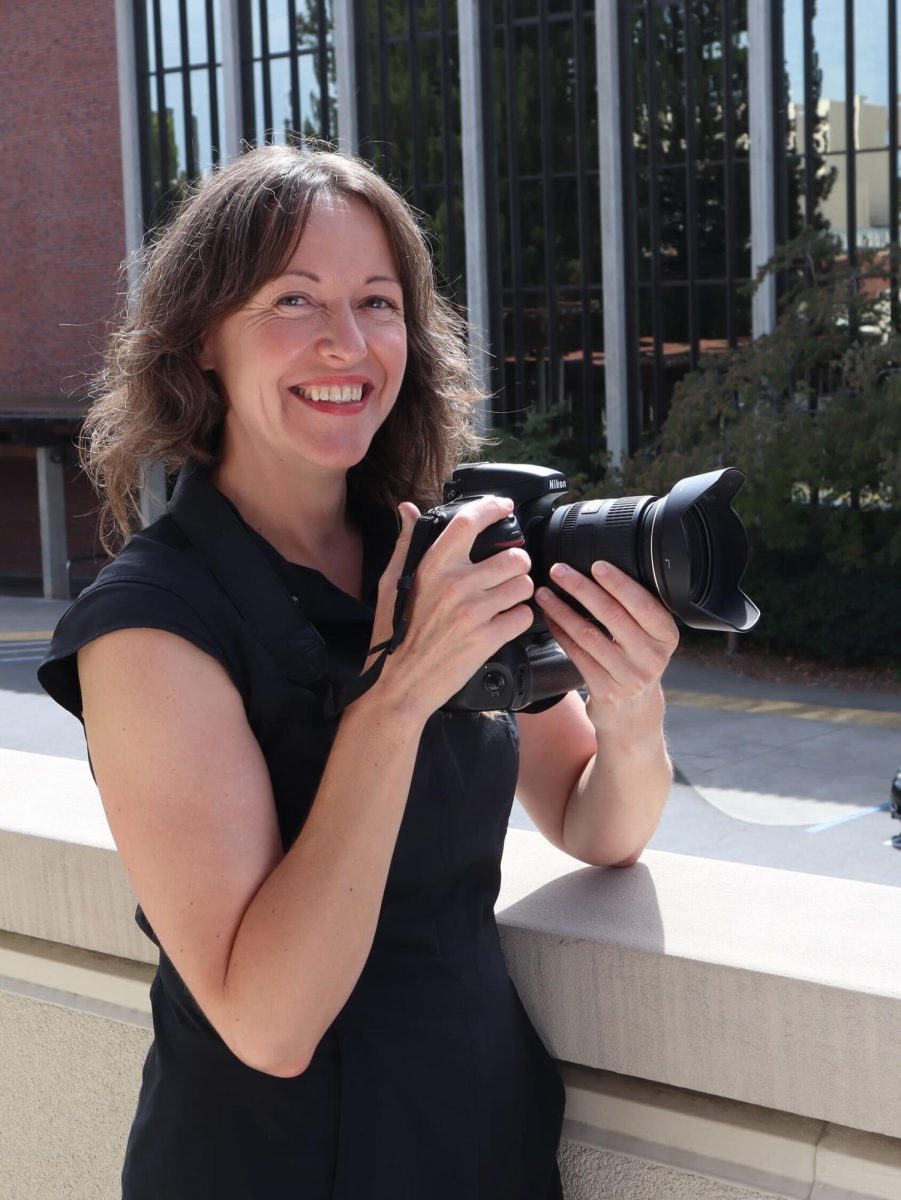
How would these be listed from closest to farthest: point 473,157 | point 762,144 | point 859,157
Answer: point 859,157
point 762,144
point 473,157

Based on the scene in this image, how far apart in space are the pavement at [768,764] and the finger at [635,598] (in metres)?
9.84

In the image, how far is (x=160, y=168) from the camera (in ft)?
99.9

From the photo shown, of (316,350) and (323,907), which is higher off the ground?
(316,350)

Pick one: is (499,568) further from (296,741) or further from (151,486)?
(151,486)

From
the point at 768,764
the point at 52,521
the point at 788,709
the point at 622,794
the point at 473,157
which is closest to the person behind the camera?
the point at 622,794

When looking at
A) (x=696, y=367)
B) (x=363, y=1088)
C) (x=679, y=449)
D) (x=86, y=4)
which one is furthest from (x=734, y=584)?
(x=86, y=4)

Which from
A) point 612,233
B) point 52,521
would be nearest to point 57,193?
point 52,521

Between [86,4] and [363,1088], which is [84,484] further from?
[363,1088]

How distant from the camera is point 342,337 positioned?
1.70 m

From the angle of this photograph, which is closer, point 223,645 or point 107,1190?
point 223,645

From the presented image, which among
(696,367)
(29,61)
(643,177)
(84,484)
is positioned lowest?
(84,484)

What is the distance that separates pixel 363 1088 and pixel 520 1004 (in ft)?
0.77

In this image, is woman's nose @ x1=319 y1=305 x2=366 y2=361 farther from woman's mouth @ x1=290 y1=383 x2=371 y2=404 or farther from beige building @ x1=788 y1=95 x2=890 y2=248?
beige building @ x1=788 y1=95 x2=890 y2=248

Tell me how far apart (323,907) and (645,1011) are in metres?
0.46
